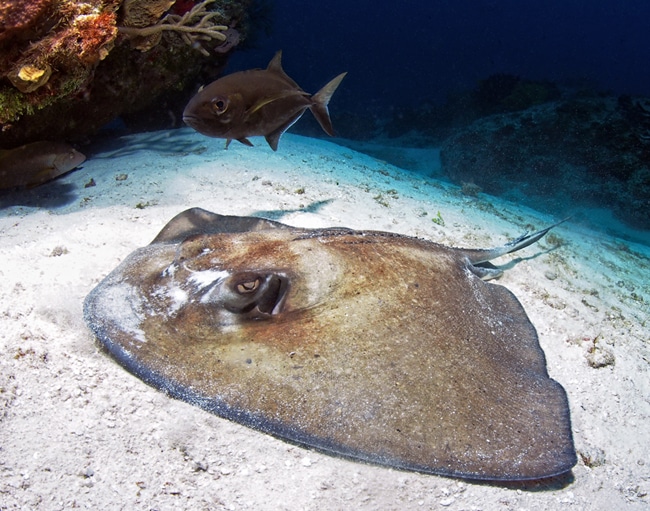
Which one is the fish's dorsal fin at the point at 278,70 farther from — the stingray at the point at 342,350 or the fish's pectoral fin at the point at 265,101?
the stingray at the point at 342,350

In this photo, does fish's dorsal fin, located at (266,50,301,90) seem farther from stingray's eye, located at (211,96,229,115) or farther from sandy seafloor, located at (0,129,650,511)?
sandy seafloor, located at (0,129,650,511)

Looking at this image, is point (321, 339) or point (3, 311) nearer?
point (321, 339)

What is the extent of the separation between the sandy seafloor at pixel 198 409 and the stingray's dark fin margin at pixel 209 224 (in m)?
0.54

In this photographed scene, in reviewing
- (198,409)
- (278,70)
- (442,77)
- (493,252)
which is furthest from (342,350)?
(442,77)

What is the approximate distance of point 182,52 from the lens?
7.08m

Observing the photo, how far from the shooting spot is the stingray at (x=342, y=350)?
1.83 m

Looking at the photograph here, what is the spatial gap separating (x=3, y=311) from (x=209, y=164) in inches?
169

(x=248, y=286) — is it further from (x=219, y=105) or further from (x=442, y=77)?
(x=442, y=77)

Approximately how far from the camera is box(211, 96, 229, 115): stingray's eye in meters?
3.32

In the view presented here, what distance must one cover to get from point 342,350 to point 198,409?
3.07 feet

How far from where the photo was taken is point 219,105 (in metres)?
3.35

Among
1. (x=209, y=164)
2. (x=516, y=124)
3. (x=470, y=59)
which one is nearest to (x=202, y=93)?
(x=209, y=164)

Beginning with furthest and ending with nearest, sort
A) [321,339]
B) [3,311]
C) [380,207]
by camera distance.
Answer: [380,207] < [3,311] < [321,339]

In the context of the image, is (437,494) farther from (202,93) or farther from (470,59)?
(470,59)
